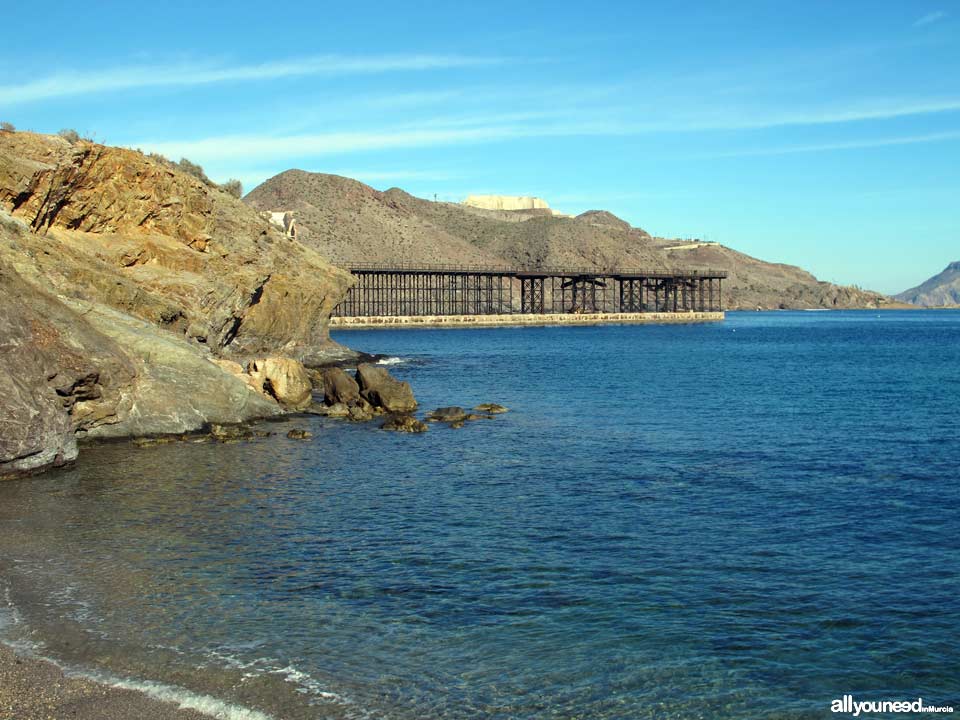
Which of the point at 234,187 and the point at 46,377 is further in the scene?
the point at 234,187

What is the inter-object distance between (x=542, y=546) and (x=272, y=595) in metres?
5.73

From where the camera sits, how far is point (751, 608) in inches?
587

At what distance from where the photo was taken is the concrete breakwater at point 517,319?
143625 mm

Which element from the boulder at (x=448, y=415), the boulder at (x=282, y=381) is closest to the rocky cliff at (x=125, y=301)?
the boulder at (x=282, y=381)

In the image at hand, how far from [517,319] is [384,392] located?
11708 cm

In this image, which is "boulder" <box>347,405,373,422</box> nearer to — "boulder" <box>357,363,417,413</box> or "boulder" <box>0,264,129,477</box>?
"boulder" <box>357,363,417,413</box>

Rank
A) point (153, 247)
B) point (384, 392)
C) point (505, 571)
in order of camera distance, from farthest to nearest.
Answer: point (153, 247) < point (384, 392) < point (505, 571)

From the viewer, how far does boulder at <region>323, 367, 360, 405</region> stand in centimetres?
4153

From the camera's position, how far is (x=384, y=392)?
135 ft

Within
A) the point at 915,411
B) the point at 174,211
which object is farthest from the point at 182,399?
the point at 915,411

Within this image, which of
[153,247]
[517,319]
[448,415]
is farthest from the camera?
[517,319]

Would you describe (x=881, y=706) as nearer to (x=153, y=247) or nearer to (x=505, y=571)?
(x=505, y=571)

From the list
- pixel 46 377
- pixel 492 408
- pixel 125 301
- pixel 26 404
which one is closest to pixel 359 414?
pixel 492 408

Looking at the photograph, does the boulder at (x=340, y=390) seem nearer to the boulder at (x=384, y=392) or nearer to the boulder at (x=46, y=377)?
A: the boulder at (x=384, y=392)
